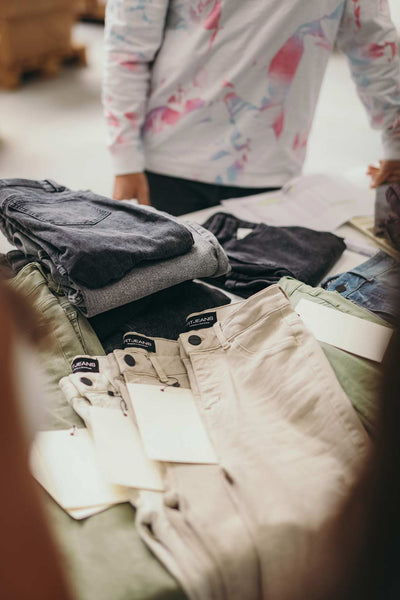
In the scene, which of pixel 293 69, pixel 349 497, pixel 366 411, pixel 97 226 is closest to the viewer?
pixel 349 497

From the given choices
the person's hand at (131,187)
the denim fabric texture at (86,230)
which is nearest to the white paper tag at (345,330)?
the denim fabric texture at (86,230)

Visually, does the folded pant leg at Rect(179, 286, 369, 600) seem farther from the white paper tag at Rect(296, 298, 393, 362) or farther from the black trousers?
the black trousers

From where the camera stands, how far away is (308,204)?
147 centimetres

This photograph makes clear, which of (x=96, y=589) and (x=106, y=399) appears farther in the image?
(x=106, y=399)

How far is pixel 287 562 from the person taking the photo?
22.6 inches

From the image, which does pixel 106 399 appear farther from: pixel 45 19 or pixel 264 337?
pixel 45 19

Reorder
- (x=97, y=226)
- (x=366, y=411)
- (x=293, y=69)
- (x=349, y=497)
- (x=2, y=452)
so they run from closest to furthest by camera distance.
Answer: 1. (x=2, y=452)
2. (x=349, y=497)
3. (x=366, y=411)
4. (x=97, y=226)
5. (x=293, y=69)

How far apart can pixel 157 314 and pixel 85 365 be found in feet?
0.58

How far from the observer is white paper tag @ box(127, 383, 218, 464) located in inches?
27.4

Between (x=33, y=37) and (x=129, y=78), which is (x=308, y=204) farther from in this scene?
(x=33, y=37)

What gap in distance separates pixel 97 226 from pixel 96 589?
602 mm

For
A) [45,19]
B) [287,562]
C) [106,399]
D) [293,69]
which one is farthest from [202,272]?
[45,19]

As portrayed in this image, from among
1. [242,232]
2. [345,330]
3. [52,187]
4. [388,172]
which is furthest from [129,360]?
[388,172]

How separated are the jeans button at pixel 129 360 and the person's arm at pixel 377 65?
1.00 m
